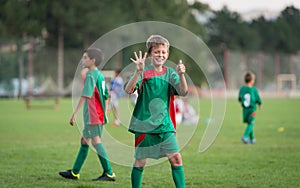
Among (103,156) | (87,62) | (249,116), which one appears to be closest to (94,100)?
(87,62)

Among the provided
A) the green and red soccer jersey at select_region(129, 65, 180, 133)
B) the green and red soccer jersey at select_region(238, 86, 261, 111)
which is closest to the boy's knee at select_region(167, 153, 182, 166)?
the green and red soccer jersey at select_region(129, 65, 180, 133)

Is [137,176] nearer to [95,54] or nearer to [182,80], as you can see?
[182,80]

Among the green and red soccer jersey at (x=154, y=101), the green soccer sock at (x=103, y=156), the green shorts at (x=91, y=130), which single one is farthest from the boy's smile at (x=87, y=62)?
the green and red soccer jersey at (x=154, y=101)

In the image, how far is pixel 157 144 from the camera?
6.34 m

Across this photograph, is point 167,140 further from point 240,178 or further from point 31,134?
point 31,134

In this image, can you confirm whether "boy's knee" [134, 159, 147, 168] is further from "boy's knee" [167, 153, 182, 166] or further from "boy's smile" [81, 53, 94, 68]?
"boy's smile" [81, 53, 94, 68]

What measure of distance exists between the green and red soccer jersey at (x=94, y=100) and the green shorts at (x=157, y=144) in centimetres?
205

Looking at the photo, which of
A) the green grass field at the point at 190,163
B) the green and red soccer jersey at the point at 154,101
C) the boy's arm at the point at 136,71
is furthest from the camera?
the green grass field at the point at 190,163

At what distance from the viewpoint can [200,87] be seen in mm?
60062

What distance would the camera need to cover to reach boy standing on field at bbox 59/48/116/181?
8.31 m

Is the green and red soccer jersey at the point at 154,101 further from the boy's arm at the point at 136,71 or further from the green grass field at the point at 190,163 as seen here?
the green grass field at the point at 190,163

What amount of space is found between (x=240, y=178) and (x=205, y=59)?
48711 millimetres

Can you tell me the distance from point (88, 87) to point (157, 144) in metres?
2.20

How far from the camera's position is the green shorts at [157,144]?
249 inches
